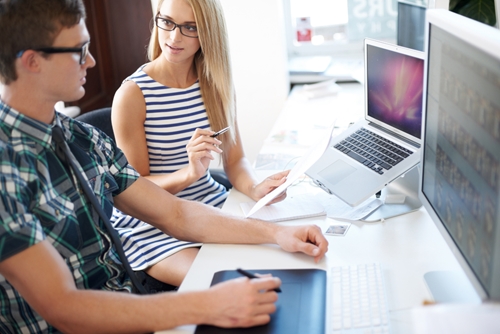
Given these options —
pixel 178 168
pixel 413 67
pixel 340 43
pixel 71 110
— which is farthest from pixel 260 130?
pixel 413 67

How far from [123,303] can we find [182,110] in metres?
0.99

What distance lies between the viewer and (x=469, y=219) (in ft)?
3.35

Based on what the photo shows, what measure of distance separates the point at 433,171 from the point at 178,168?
99cm

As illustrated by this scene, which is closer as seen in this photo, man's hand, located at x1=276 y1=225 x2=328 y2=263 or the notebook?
the notebook

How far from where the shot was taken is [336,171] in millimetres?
1686

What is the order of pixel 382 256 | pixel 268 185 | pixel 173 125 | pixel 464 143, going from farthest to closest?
pixel 173 125
pixel 268 185
pixel 382 256
pixel 464 143

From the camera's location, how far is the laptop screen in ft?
5.17

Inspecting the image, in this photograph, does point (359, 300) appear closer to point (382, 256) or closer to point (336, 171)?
point (382, 256)

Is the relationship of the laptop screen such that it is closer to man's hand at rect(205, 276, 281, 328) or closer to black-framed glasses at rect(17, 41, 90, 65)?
man's hand at rect(205, 276, 281, 328)

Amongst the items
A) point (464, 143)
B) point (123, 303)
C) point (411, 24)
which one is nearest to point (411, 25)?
point (411, 24)

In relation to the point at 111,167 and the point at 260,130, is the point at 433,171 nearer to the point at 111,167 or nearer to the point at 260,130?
the point at 111,167

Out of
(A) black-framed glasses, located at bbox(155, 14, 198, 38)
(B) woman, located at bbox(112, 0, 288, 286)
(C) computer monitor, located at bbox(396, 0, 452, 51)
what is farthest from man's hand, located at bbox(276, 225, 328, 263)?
(C) computer monitor, located at bbox(396, 0, 452, 51)

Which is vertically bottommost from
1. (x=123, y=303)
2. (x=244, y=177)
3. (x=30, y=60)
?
(x=244, y=177)

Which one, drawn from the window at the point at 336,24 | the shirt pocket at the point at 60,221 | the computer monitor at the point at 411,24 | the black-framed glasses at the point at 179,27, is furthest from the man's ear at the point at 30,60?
the window at the point at 336,24
